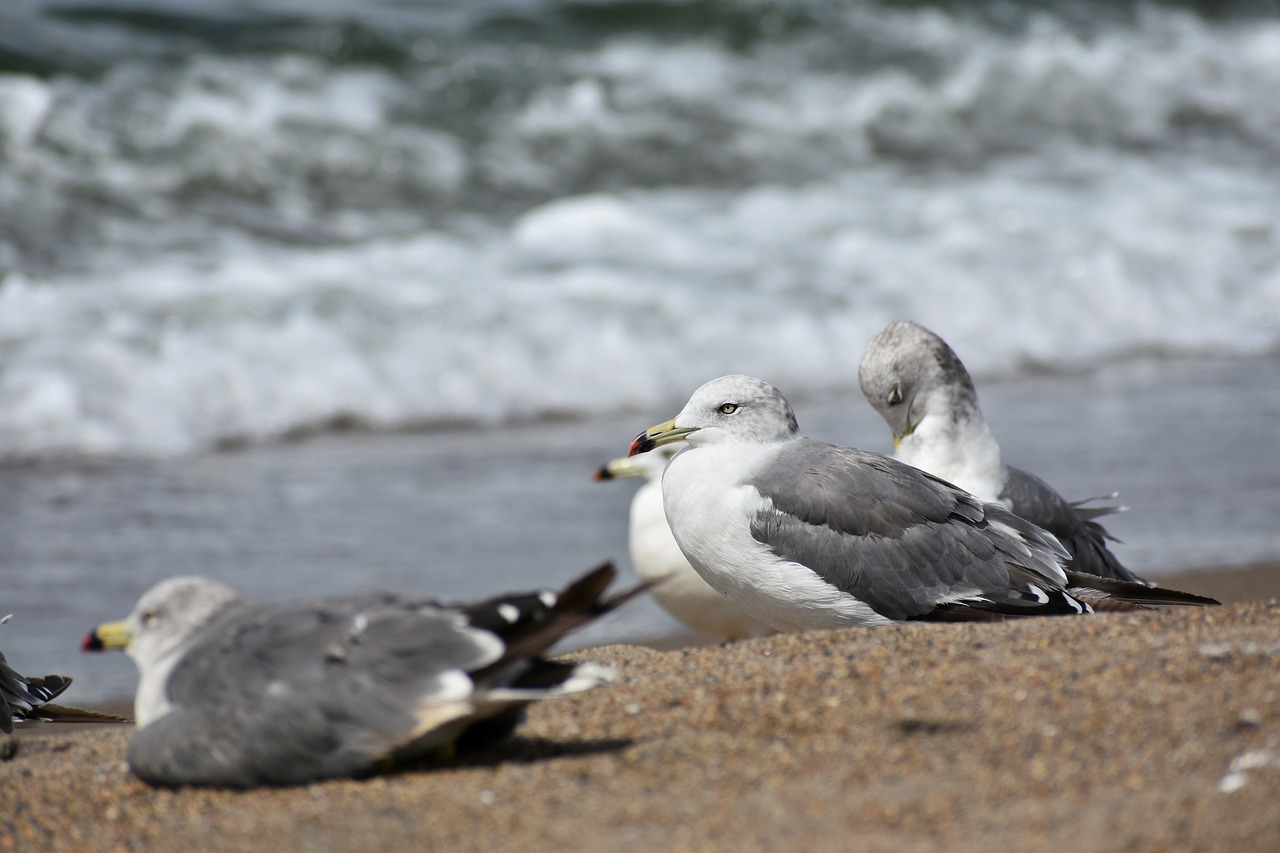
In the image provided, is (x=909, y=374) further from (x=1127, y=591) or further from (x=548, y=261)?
(x=548, y=261)

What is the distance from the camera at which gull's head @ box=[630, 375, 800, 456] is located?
441 cm

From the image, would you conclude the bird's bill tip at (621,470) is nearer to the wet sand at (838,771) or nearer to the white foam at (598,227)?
the white foam at (598,227)

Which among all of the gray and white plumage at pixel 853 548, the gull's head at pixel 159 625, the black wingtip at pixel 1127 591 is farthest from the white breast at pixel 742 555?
the gull's head at pixel 159 625

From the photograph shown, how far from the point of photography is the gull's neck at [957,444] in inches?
194

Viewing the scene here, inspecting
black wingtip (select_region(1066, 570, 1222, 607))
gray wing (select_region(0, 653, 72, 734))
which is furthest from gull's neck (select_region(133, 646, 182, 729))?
black wingtip (select_region(1066, 570, 1222, 607))

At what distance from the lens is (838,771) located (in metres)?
2.82

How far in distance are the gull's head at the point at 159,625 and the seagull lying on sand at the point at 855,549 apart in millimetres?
1541

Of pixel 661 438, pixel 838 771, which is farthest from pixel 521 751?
pixel 661 438

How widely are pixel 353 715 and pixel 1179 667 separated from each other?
1.78 metres

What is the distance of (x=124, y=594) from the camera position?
18.9 ft

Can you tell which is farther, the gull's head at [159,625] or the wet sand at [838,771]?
the gull's head at [159,625]

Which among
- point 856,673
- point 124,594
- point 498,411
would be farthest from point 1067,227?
point 856,673

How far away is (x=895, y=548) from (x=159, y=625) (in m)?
2.02

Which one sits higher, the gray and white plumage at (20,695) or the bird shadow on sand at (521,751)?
the bird shadow on sand at (521,751)
